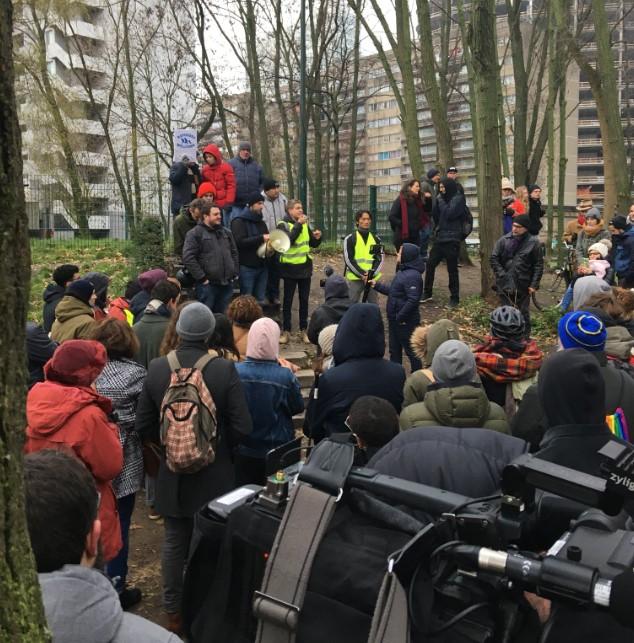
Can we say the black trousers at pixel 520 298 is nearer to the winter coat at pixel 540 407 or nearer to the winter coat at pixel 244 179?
the winter coat at pixel 244 179

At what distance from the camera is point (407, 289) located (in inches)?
332

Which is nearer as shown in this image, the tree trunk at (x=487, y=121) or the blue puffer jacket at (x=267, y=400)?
the blue puffer jacket at (x=267, y=400)

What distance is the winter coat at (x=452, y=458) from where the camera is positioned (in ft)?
8.49

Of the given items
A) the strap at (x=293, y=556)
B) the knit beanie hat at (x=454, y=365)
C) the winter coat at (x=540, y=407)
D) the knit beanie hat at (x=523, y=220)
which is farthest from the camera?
the knit beanie hat at (x=523, y=220)

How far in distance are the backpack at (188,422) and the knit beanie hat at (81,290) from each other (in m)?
2.32

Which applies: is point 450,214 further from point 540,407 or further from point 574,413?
point 574,413

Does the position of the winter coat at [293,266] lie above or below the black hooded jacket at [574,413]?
above

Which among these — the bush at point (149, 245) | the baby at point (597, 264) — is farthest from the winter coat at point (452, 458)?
the bush at point (149, 245)

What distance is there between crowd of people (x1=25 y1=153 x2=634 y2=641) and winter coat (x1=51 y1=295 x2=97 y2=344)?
1 cm

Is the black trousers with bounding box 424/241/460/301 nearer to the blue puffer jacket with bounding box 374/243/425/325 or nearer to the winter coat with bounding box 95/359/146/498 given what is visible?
the blue puffer jacket with bounding box 374/243/425/325

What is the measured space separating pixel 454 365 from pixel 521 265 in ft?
20.1

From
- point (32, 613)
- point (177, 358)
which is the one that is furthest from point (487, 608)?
point (177, 358)

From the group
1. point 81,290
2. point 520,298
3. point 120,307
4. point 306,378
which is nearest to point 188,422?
point 81,290

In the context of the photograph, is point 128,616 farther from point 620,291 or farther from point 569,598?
point 620,291
